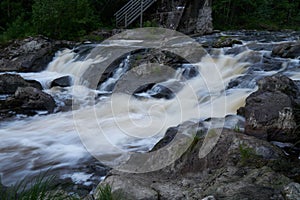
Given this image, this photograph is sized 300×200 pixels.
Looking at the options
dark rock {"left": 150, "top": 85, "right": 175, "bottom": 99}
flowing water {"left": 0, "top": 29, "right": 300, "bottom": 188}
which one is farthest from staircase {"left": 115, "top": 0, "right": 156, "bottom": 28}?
dark rock {"left": 150, "top": 85, "right": 175, "bottom": 99}

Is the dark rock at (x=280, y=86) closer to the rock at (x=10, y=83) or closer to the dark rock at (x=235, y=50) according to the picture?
the dark rock at (x=235, y=50)

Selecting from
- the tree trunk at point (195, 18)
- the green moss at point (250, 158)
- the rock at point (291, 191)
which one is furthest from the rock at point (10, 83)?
the tree trunk at point (195, 18)

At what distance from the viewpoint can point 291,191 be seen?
2.86 meters

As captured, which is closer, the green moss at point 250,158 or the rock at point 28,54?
the green moss at point 250,158

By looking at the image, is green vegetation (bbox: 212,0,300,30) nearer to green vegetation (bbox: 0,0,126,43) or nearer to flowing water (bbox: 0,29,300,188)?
green vegetation (bbox: 0,0,126,43)

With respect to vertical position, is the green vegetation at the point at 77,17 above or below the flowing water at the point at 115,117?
above

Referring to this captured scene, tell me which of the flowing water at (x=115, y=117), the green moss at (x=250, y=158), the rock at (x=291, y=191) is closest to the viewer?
the rock at (x=291, y=191)

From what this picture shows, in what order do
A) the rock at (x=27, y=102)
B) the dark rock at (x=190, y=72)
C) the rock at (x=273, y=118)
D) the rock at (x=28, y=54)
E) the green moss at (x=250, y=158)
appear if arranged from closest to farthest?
1. the green moss at (x=250, y=158)
2. the rock at (x=273, y=118)
3. the rock at (x=27, y=102)
4. the dark rock at (x=190, y=72)
5. the rock at (x=28, y=54)

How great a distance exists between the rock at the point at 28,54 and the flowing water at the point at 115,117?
1358 mm

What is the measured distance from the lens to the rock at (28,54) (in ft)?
40.0

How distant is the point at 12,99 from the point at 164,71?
169 inches

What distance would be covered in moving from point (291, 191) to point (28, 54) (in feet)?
39.5

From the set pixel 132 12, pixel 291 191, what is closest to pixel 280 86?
pixel 291 191

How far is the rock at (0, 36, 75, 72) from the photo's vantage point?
12203mm
